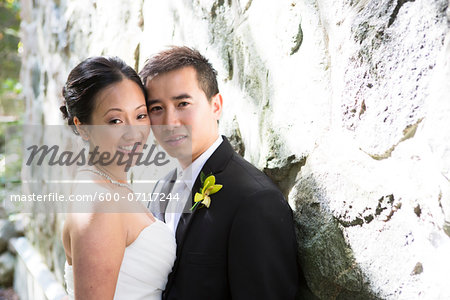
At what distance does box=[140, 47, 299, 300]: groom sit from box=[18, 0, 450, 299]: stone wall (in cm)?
10

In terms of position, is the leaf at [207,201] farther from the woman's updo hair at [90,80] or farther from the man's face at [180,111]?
the woman's updo hair at [90,80]

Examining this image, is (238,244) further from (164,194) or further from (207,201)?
(164,194)

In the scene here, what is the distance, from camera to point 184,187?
5.54ft

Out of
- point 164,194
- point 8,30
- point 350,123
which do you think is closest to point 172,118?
point 164,194

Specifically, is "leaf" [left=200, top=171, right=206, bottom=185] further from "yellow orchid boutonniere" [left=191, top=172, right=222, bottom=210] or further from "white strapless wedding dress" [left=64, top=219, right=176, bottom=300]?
"white strapless wedding dress" [left=64, top=219, right=176, bottom=300]

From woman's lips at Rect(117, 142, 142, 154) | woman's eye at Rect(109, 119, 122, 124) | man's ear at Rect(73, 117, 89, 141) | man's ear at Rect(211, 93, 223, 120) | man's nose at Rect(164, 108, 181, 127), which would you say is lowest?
woman's lips at Rect(117, 142, 142, 154)

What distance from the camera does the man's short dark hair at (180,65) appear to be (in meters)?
1.53

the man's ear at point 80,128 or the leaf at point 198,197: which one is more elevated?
the man's ear at point 80,128

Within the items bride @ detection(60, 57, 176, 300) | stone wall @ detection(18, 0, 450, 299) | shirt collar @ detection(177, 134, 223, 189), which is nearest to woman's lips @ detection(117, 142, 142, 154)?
bride @ detection(60, 57, 176, 300)

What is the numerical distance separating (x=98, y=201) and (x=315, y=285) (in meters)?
0.74

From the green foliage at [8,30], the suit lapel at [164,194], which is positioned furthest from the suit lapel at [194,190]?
the green foliage at [8,30]

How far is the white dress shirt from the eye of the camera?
158cm

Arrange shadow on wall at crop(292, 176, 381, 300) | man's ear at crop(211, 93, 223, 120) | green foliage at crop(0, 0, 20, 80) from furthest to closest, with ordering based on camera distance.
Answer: green foliage at crop(0, 0, 20, 80)
man's ear at crop(211, 93, 223, 120)
shadow on wall at crop(292, 176, 381, 300)

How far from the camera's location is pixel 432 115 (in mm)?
856
